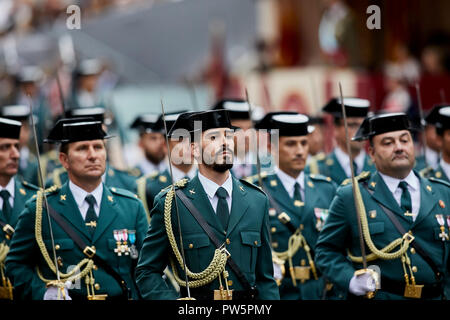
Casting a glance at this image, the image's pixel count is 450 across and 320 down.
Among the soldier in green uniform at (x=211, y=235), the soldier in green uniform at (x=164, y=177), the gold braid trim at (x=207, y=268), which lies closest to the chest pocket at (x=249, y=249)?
the soldier in green uniform at (x=211, y=235)

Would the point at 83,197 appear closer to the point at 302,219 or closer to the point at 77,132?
the point at 77,132

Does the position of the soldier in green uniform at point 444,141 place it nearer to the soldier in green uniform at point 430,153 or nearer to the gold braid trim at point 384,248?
the soldier in green uniform at point 430,153

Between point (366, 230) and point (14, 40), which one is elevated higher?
point (14, 40)

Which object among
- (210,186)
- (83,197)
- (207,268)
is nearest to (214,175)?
(210,186)

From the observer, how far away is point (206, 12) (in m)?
21.6

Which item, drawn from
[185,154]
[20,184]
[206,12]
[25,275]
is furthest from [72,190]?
[206,12]

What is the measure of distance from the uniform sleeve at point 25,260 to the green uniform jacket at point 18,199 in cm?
81

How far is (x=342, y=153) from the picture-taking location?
1042 cm

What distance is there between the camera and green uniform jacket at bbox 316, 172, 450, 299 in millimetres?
7359

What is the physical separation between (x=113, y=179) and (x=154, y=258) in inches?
143

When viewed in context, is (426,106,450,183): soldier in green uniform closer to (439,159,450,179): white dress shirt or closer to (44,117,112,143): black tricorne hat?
(439,159,450,179): white dress shirt

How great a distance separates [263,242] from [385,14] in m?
12.0

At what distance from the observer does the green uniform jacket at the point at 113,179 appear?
1018 cm
